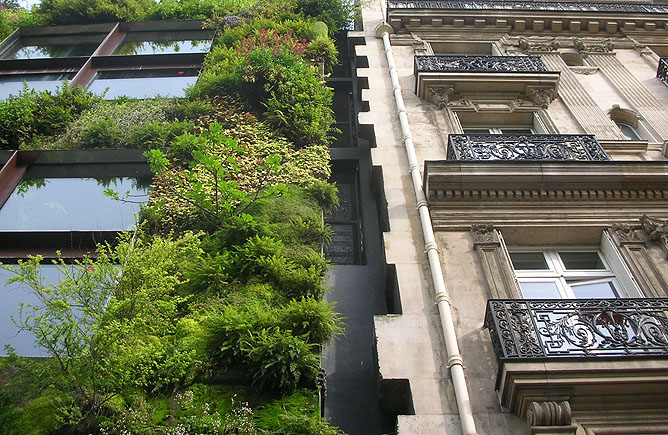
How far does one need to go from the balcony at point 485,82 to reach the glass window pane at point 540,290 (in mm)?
5627

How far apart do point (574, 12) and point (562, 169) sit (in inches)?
364

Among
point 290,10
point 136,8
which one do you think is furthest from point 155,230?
point 136,8

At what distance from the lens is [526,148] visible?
40.7ft

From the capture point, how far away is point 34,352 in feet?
30.9

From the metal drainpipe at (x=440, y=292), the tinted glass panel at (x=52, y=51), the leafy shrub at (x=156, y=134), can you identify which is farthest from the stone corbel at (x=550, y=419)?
the tinted glass panel at (x=52, y=51)

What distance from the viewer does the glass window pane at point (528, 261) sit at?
1108 centimetres

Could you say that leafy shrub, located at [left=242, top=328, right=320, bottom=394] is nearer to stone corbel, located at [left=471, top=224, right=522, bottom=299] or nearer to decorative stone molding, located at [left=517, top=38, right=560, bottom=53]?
stone corbel, located at [left=471, top=224, right=522, bottom=299]

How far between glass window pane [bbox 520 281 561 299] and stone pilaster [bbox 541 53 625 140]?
4.86 m

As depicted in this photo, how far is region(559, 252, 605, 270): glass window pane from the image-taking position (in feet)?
36.6

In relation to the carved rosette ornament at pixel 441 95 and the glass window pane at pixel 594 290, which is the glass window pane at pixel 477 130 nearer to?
the carved rosette ornament at pixel 441 95

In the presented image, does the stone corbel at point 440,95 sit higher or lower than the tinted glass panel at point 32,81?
lower

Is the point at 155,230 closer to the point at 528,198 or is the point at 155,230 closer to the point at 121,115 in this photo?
the point at 121,115

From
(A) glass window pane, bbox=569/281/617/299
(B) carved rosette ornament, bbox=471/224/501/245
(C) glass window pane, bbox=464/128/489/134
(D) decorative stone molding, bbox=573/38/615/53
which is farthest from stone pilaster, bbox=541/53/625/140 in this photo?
(B) carved rosette ornament, bbox=471/224/501/245

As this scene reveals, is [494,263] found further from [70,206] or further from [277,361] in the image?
[70,206]
